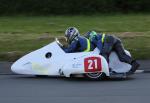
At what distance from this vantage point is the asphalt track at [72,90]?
13.2 m

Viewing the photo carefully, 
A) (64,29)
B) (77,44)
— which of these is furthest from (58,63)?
(64,29)

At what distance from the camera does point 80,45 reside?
16.3 meters

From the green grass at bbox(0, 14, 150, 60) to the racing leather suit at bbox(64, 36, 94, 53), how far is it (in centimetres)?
424

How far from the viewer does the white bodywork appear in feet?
52.2

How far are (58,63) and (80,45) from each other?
29.5 inches

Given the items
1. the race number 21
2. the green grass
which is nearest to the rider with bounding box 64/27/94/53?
the race number 21
